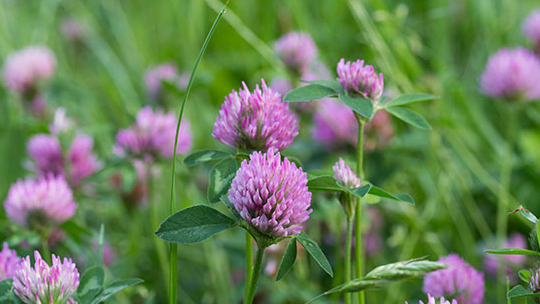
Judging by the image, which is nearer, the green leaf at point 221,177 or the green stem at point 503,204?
the green leaf at point 221,177

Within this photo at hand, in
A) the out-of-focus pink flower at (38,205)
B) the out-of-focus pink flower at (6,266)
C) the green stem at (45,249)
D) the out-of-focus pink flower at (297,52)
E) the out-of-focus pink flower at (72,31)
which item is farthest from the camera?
the out-of-focus pink flower at (72,31)

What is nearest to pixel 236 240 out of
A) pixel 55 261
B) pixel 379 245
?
pixel 379 245

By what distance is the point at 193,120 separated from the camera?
6.67 feet

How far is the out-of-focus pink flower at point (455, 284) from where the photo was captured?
0.79 m

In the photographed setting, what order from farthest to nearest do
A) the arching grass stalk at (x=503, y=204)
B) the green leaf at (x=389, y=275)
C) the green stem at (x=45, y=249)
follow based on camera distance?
the arching grass stalk at (x=503, y=204), the green stem at (x=45, y=249), the green leaf at (x=389, y=275)

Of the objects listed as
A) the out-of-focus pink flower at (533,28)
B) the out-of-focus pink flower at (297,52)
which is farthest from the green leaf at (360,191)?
the out-of-focus pink flower at (533,28)

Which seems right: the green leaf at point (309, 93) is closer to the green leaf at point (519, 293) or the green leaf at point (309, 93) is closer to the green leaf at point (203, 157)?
the green leaf at point (203, 157)

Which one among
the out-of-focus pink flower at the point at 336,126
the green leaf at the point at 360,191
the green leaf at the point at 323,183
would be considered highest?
the out-of-focus pink flower at the point at 336,126

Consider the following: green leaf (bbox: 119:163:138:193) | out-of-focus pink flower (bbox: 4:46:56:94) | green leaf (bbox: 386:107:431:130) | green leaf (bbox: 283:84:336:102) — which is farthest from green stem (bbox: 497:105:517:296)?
out-of-focus pink flower (bbox: 4:46:56:94)

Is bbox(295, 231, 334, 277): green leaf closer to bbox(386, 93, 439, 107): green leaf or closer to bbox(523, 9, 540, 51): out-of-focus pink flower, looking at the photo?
bbox(386, 93, 439, 107): green leaf

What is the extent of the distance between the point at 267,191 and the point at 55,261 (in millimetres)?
228

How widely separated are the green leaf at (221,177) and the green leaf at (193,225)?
0.14 ft

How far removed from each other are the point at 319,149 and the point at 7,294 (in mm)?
895

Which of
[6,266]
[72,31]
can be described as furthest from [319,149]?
[72,31]
